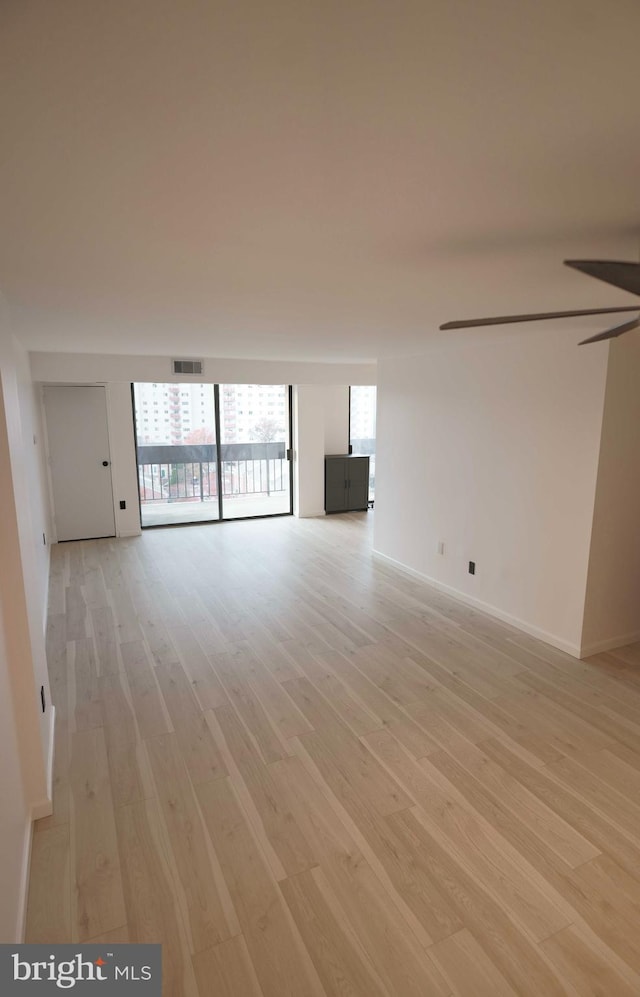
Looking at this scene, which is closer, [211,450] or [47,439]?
[47,439]

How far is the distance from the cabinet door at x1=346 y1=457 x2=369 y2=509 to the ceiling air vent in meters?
3.24

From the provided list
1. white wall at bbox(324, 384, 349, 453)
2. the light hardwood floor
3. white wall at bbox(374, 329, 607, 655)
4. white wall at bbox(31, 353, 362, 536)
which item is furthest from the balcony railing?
the light hardwood floor

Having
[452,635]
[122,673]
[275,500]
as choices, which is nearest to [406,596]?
[452,635]

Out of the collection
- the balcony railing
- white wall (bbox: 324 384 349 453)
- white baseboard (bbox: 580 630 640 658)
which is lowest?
white baseboard (bbox: 580 630 640 658)

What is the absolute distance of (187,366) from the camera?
230 inches

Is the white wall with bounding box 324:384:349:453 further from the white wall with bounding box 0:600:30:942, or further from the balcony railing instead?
the white wall with bounding box 0:600:30:942

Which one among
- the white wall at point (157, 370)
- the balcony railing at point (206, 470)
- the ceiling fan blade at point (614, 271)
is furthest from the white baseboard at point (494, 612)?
the balcony railing at point (206, 470)

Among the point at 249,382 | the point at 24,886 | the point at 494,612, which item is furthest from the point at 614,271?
the point at 249,382

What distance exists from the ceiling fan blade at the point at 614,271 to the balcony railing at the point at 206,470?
6.85m

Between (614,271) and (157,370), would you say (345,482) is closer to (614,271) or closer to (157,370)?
(157,370)

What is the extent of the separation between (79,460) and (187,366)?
2.10 metres

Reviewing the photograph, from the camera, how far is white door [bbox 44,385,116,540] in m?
6.39

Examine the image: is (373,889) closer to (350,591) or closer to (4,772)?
(4,772)

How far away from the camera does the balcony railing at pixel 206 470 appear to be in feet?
24.4
